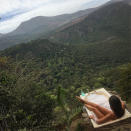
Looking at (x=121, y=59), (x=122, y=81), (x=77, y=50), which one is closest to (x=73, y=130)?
(x=122, y=81)

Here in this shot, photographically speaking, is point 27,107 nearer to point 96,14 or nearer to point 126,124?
point 126,124

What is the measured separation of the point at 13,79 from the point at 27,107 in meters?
1.96

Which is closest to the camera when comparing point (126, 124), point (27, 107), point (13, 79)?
point (126, 124)

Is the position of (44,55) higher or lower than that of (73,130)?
lower

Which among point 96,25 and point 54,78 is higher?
point 96,25

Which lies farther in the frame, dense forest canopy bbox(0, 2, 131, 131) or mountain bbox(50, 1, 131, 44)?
mountain bbox(50, 1, 131, 44)

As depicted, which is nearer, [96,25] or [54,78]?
[54,78]

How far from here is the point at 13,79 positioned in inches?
189

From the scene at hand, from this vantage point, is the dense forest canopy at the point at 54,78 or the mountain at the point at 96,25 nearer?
the dense forest canopy at the point at 54,78

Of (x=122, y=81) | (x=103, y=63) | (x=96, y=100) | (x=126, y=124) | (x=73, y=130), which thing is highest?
(x=96, y=100)

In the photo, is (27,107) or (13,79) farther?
(27,107)

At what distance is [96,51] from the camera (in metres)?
40.9

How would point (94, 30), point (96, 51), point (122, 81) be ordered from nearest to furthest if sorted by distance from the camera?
point (122, 81), point (96, 51), point (94, 30)

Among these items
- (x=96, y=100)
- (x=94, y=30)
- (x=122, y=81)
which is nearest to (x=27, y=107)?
(x=96, y=100)
